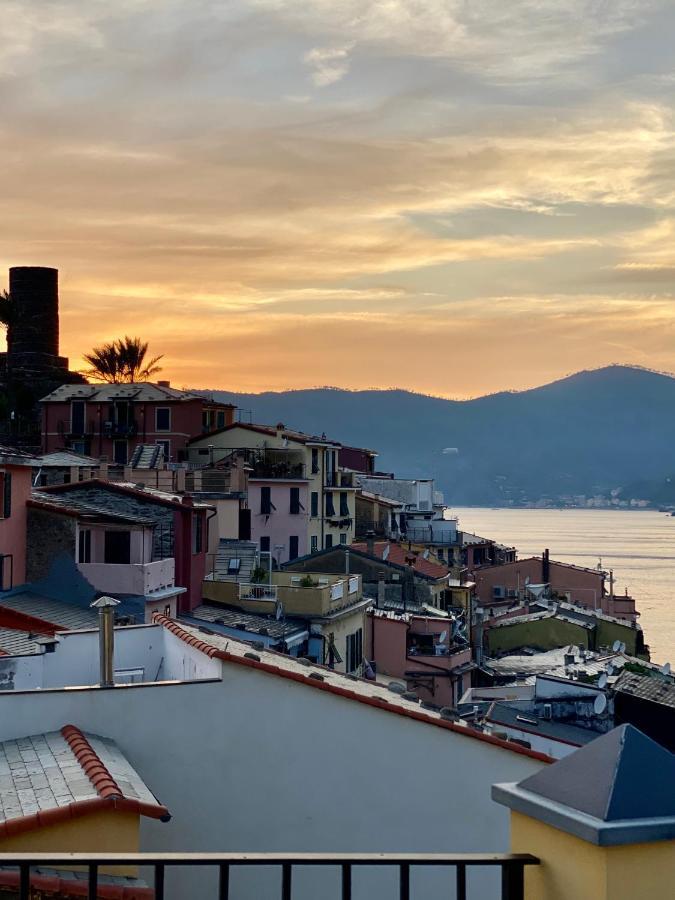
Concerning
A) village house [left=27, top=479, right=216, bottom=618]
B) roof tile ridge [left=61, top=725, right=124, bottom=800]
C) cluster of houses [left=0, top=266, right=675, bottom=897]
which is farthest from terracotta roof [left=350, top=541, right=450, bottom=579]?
roof tile ridge [left=61, top=725, right=124, bottom=800]

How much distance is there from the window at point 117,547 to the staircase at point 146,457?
20.9m

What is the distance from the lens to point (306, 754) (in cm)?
1196

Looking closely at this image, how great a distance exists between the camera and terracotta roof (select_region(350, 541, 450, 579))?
168 ft

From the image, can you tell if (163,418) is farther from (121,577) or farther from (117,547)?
(121,577)

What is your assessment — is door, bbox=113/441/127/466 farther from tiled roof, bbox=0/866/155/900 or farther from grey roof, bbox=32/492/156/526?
tiled roof, bbox=0/866/155/900

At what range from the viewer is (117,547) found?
29281 mm

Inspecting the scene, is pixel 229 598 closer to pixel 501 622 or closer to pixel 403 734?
pixel 403 734

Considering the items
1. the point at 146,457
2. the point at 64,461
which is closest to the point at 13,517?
the point at 64,461

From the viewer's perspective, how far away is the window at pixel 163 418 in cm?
6191

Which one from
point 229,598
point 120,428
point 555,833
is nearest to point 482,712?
point 229,598

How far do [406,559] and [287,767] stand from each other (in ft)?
135

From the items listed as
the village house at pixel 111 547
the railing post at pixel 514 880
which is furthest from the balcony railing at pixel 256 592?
the railing post at pixel 514 880

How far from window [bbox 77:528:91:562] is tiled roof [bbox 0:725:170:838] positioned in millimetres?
18107

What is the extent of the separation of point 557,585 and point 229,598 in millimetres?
53438
